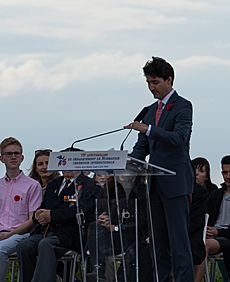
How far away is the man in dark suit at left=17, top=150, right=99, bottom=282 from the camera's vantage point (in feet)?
24.7

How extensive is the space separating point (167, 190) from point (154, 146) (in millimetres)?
388

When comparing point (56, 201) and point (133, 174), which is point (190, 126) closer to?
point (133, 174)

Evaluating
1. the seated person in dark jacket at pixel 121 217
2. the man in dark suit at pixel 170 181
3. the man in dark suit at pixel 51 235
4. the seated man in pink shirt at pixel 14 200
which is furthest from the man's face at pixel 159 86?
the seated man in pink shirt at pixel 14 200

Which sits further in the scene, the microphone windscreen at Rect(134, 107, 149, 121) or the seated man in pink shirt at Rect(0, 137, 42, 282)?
the seated man in pink shirt at Rect(0, 137, 42, 282)

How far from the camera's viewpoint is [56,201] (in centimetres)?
796

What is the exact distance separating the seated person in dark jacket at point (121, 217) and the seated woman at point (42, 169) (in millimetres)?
2380

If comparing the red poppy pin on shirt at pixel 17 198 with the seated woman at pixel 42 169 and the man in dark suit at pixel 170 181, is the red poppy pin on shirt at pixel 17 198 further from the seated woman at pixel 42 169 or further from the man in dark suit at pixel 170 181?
the man in dark suit at pixel 170 181

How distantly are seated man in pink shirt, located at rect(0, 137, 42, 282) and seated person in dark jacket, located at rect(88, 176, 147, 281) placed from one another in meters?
1.77

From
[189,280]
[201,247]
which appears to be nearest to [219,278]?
[201,247]

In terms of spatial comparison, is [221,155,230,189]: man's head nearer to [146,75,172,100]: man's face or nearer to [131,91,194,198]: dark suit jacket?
[131,91,194,198]: dark suit jacket

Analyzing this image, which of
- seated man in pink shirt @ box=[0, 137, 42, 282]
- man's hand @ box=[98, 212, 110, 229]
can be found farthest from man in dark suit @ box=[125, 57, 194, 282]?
seated man in pink shirt @ box=[0, 137, 42, 282]

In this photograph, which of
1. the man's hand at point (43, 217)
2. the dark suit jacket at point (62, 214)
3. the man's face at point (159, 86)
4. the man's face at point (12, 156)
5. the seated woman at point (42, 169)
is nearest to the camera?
the man's face at point (159, 86)

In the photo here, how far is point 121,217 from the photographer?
637 centimetres

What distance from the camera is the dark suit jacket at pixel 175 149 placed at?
6.39m
